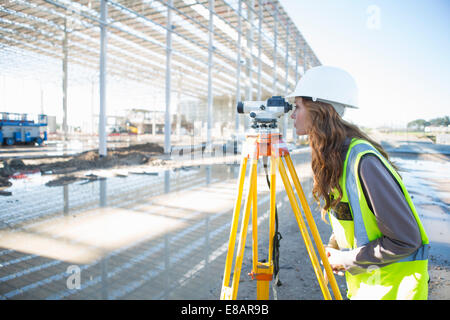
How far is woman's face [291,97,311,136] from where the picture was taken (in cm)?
113

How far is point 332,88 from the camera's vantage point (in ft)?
3.56

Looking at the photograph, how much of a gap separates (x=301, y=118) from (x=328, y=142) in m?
0.16

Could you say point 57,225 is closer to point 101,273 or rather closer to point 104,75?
point 101,273

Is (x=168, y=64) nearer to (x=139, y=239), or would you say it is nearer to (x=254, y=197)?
(x=139, y=239)

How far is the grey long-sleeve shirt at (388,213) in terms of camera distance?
2.78ft

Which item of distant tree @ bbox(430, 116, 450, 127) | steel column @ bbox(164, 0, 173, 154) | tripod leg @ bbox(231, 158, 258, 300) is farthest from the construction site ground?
steel column @ bbox(164, 0, 173, 154)

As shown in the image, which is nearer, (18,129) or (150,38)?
(18,129)

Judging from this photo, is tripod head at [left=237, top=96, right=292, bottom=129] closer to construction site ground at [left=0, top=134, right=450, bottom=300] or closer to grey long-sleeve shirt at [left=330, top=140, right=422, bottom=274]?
construction site ground at [left=0, top=134, right=450, bottom=300]

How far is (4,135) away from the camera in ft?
47.0

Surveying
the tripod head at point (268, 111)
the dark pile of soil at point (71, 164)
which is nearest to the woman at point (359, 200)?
the tripod head at point (268, 111)

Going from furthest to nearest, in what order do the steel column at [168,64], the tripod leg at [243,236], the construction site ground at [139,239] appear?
1. the steel column at [168,64]
2. the construction site ground at [139,239]
3. the tripod leg at [243,236]

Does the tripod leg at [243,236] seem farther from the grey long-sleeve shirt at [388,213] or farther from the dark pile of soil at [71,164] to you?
the dark pile of soil at [71,164]

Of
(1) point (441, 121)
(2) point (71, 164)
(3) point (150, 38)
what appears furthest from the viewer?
(3) point (150, 38)

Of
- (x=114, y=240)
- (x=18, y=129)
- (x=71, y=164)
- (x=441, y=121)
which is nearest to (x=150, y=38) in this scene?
(x=18, y=129)
